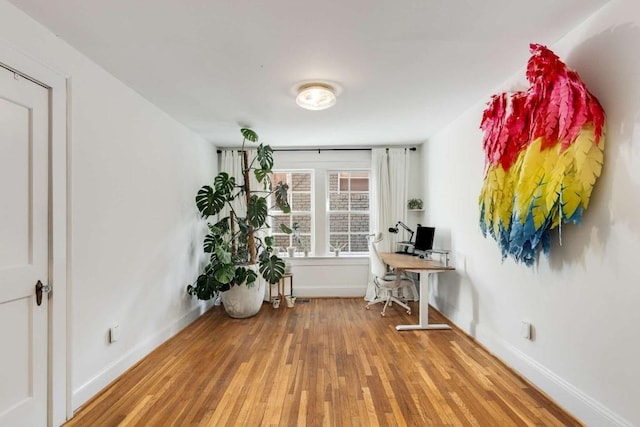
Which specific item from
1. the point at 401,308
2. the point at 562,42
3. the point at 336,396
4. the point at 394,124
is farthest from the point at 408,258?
the point at 562,42

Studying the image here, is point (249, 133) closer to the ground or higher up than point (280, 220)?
higher up

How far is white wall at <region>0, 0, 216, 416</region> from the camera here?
6.64ft

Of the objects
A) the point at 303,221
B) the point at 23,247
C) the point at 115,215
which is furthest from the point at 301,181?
the point at 23,247

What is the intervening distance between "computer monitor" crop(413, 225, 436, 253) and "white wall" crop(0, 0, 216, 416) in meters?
2.95

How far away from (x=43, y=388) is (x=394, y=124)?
3.72 meters

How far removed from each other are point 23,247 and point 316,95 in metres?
2.18

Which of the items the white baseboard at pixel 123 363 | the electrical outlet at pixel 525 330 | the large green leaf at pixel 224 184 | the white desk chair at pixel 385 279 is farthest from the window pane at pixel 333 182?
the electrical outlet at pixel 525 330

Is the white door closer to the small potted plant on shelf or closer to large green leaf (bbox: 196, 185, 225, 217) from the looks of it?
large green leaf (bbox: 196, 185, 225, 217)

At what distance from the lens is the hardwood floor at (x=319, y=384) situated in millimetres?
1913

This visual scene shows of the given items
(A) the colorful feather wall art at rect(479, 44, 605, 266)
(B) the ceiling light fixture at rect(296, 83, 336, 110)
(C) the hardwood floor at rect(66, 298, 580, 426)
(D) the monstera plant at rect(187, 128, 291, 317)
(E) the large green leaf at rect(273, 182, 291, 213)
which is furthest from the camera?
(E) the large green leaf at rect(273, 182, 291, 213)

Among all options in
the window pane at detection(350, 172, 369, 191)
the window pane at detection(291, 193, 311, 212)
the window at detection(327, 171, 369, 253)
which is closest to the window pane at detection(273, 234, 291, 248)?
the window pane at detection(291, 193, 311, 212)

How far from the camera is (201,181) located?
4.18m

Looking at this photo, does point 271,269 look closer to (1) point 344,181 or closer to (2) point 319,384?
(2) point 319,384

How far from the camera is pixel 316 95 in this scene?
263 cm
